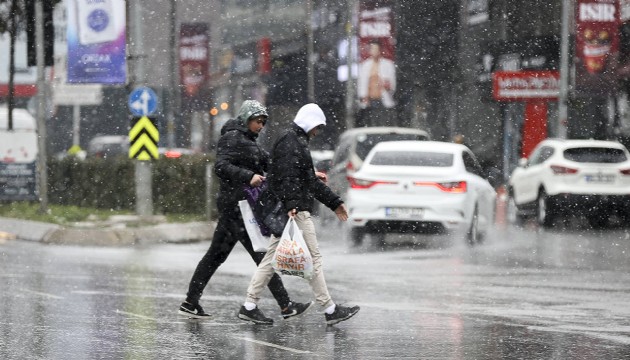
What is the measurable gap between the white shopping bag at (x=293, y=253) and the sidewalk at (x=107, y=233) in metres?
10.5

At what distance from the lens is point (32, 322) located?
11039 millimetres

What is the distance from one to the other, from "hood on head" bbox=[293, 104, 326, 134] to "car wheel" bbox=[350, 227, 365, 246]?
9992 millimetres

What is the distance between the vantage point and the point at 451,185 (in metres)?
20.4

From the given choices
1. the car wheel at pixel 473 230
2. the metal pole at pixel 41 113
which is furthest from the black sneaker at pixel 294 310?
the metal pole at pixel 41 113

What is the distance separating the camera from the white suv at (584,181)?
24.9 meters

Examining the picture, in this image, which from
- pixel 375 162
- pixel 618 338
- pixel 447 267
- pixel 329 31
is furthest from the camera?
pixel 329 31

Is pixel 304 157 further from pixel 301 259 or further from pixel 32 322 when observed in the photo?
pixel 32 322

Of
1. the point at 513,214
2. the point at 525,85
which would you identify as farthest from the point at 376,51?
the point at 513,214

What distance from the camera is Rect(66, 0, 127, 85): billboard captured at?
25812 mm

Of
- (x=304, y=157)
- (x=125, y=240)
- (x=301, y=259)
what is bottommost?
(x=125, y=240)

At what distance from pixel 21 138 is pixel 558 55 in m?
20.7

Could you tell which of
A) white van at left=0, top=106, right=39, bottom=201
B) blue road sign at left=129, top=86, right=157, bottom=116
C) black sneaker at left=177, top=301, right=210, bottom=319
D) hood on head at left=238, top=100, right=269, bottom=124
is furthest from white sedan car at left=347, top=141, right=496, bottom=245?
hood on head at left=238, top=100, right=269, bottom=124

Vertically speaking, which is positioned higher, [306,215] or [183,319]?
[306,215]

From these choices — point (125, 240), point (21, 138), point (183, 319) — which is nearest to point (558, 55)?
point (21, 138)
